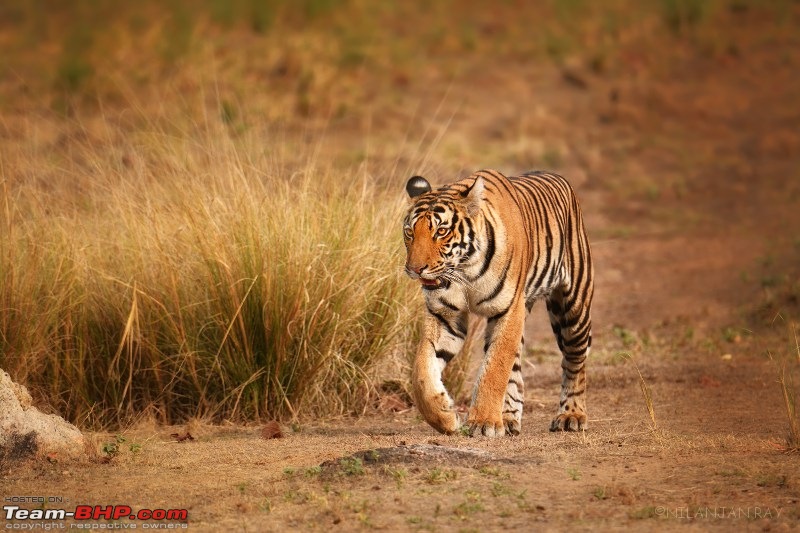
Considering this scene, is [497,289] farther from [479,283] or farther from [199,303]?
[199,303]

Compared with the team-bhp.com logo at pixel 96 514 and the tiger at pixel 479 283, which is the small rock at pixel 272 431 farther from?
the team-bhp.com logo at pixel 96 514

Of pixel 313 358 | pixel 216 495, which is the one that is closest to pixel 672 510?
pixel 216 495

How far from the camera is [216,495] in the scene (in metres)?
5.24

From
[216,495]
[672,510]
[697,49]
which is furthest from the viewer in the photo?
[697,49]

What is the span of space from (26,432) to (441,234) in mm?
2094

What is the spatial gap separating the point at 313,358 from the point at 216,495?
181cm

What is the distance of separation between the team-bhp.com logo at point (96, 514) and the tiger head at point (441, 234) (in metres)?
1.61

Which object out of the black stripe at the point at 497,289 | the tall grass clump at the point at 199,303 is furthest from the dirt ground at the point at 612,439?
the black stripe at the point at 497,289

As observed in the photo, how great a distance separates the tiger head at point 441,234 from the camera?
595cm

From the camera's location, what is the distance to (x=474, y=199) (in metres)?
6.14

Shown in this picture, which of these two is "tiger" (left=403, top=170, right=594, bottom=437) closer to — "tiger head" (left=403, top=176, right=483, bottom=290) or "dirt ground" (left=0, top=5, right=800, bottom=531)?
"tiger head" (left=403, top=176, right=483, bottom=290)

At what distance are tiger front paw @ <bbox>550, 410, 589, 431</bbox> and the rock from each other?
2.40 m

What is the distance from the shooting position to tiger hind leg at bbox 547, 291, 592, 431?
672cm

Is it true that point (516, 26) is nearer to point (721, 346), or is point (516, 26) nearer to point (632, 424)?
point (721, 346)
